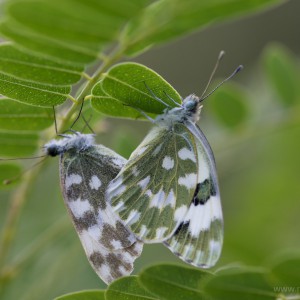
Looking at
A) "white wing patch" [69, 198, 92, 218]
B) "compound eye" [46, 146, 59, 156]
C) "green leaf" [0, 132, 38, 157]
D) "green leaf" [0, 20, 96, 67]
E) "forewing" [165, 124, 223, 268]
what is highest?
"green leaf" [0, 132, 38, 157]

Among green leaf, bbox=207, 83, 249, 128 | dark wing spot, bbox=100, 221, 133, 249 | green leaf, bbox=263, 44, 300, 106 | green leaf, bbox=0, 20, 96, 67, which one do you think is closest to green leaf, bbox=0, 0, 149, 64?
green leaf, bbox=0, 20, 96, 67

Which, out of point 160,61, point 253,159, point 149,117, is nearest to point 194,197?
point 149,117

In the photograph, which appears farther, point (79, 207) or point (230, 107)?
point (230, 107)

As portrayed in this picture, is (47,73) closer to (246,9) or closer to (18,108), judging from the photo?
(18,108)

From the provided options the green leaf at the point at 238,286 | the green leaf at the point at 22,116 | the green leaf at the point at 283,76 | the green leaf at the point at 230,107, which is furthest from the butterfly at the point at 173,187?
the green leaf at the point at 283,76

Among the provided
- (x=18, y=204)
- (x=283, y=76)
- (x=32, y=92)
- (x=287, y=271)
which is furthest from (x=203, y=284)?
(x=283, y=76)

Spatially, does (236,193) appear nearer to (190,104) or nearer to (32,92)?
(190,104)

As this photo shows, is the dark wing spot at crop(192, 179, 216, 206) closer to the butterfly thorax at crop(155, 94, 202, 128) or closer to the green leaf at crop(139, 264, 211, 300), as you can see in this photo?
the butterfly thorax at crop(155, 94, 202, 128)
